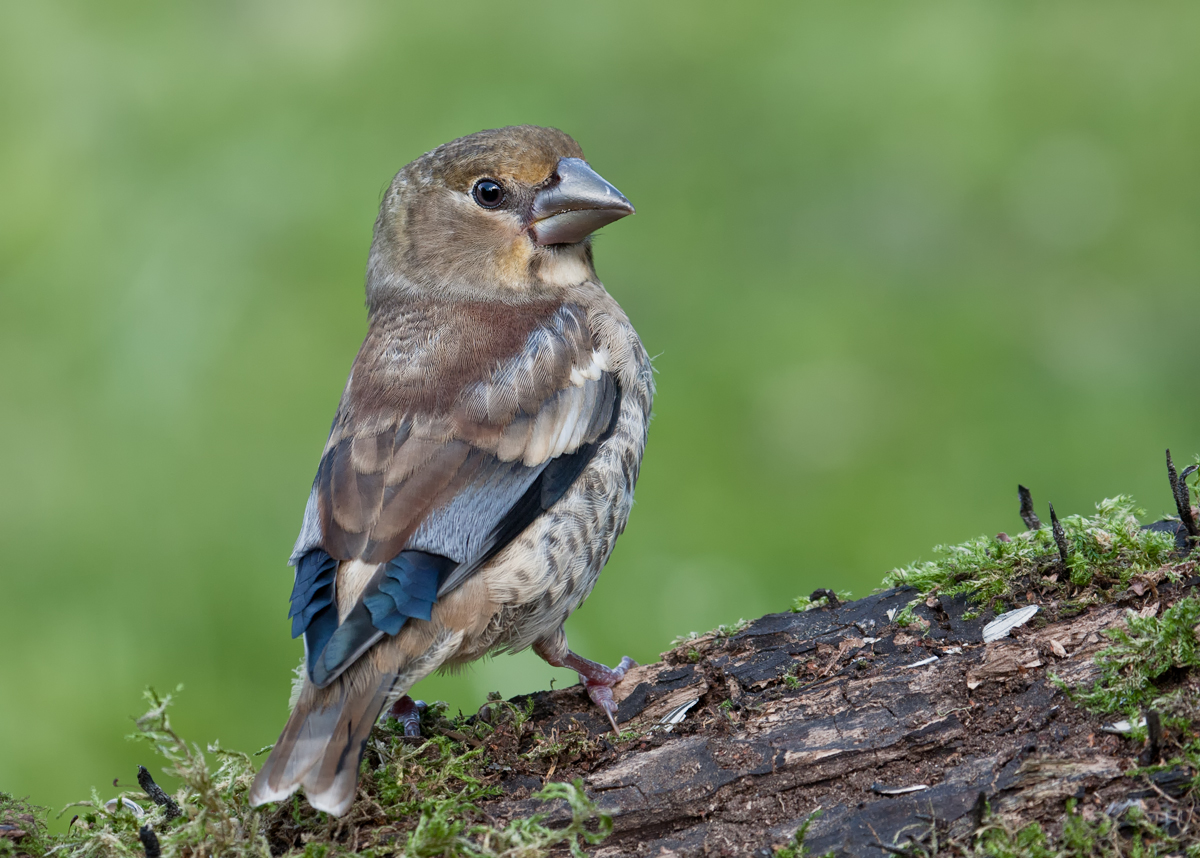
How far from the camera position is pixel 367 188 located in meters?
7.84

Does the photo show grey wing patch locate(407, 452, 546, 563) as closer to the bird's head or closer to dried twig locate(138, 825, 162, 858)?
dried twig locate(138, 825, 162, 858)

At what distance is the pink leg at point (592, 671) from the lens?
3.52m

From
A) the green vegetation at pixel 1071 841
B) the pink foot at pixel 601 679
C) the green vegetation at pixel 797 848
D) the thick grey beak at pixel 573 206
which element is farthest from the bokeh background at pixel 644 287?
the green vegetation at pixel 1071 841

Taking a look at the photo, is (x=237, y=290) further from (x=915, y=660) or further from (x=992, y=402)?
(x=915, y=660)

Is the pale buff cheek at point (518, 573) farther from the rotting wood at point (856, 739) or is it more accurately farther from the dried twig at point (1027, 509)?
the dried twig at point (1027, 509)

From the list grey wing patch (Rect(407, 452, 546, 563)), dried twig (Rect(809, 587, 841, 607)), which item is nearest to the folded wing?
grey wing patch (Rect(407, 452, 546, 563))

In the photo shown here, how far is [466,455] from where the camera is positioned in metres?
3.55

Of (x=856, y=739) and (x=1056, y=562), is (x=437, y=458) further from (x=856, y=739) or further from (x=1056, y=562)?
(x=1056, y=562)

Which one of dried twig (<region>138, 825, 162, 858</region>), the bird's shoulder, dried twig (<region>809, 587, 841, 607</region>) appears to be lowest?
dried twig (<region>138, 825, 162, 858</region>)

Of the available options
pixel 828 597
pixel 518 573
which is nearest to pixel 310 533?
pixel 518 573

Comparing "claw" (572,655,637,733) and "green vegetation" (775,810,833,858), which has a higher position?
"claw" (572,655,637,733)

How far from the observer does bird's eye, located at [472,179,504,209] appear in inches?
180

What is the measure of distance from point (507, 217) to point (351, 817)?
2.37 metres

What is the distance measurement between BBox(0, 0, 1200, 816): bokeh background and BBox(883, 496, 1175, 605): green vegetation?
2226 mm
